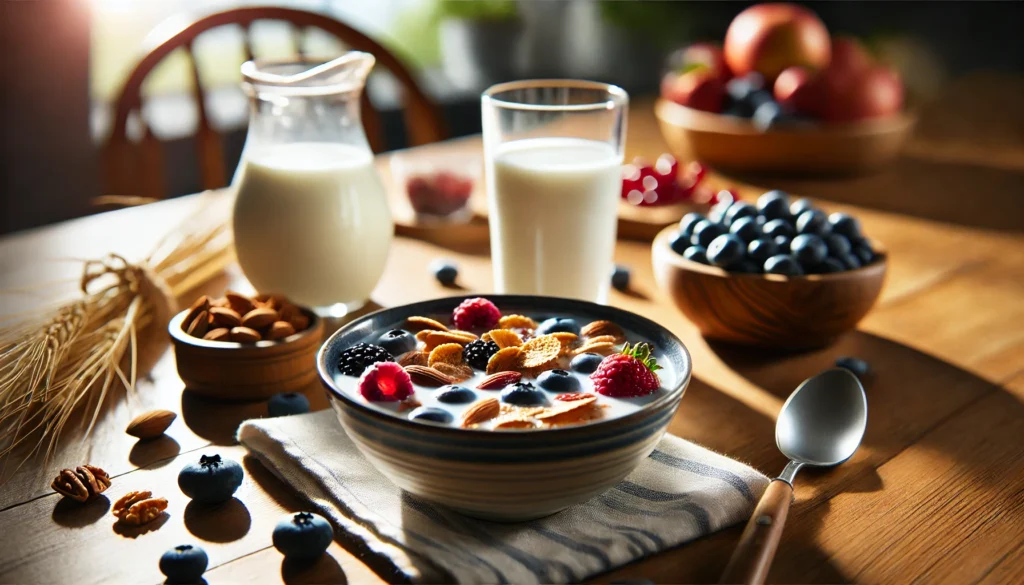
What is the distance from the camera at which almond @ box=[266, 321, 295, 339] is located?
0.89 meters

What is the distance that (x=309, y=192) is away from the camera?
1.05 metres

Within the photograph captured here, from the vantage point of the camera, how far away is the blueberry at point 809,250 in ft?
3.19

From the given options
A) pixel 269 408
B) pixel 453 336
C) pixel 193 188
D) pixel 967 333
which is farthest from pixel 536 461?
pixel 193 188

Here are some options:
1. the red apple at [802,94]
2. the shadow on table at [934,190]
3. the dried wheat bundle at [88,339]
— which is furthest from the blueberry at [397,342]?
the red apple at [802,94]

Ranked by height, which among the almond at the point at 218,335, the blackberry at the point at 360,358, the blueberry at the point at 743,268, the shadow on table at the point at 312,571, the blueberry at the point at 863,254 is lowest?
the shadow on table at the point at 312,571

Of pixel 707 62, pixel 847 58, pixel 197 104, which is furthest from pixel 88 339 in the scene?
pixel 847 58

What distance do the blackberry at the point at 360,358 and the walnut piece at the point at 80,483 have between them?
20 centimetres

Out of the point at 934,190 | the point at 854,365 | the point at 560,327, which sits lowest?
the point at 934,190

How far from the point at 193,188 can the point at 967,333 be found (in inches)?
94.4

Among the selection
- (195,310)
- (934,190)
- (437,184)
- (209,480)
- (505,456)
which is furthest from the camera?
(934,190)

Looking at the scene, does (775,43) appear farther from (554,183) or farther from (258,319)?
(258,319)

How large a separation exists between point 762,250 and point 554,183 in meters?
0.22

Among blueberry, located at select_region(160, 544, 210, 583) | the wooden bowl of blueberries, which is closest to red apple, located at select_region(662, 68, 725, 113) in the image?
the wooden bowl of blueberries

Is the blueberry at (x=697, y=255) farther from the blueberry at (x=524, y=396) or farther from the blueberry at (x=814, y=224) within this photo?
the blueberry at (x=524, y=396)
